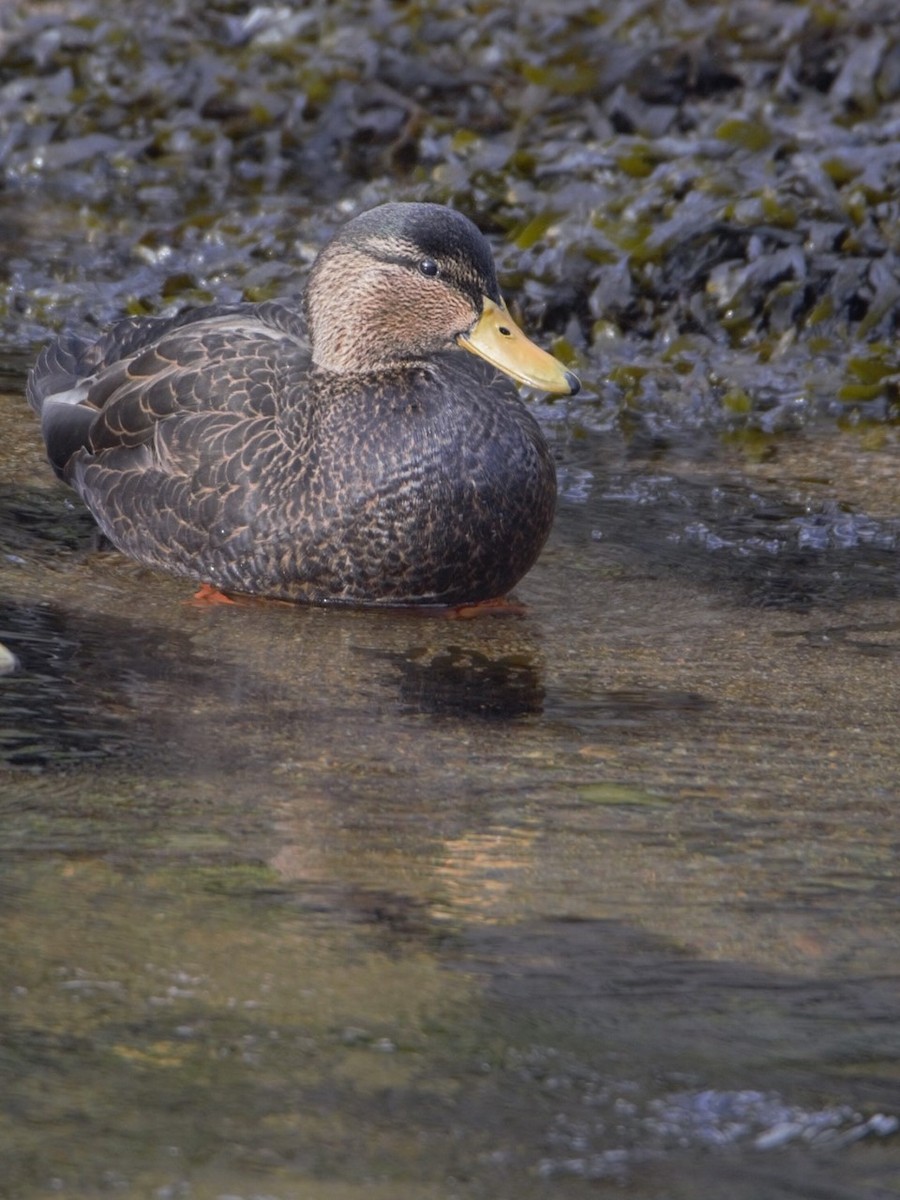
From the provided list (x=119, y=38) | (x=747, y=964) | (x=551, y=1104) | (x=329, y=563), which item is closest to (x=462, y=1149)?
(x=551, y=1104)

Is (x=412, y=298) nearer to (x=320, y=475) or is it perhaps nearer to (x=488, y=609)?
(x=320, y=475)

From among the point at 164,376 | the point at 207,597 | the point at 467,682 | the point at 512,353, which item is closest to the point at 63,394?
the point at 164,376

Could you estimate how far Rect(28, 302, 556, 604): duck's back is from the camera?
16.6 ft

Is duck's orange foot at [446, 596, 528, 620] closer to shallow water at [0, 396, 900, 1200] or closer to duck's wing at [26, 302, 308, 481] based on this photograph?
shallow water at [0, 396, 900, 1200]

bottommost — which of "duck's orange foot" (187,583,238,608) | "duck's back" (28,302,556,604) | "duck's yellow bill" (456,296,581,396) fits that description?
"duck's orange foot" (187,583,238,608)

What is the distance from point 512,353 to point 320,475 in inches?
24.8

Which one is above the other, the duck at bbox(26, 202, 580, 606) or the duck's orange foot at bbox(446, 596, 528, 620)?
the duck at bbox(26, 202, 580, 606)

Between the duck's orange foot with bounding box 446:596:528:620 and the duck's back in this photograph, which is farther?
the duck's orange foot with bounding box 446:596:528:620

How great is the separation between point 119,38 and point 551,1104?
8.71m

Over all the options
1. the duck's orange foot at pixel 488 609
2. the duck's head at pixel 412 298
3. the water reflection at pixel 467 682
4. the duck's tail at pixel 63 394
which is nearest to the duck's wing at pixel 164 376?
the duck's tail at pixel 63 394

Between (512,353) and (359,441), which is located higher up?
(512,353)

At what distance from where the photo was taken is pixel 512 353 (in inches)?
203

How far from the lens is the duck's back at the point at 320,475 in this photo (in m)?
5.06

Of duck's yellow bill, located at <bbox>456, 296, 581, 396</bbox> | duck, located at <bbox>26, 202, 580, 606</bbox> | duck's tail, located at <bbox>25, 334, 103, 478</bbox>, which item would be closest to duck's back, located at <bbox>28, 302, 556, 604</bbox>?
duck, located at <bbox>26, 202, 580, 606</bbox>
